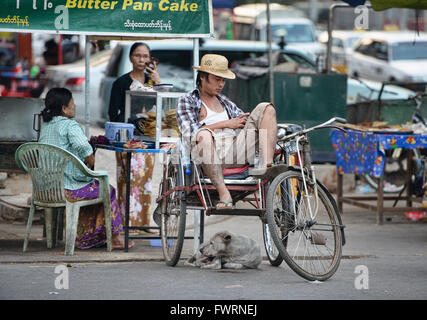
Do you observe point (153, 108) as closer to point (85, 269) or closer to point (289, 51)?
point (85, 269)

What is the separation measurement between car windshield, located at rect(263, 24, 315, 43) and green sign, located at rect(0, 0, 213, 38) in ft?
50.9

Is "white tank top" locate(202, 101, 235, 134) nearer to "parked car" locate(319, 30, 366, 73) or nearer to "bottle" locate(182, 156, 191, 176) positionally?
"bottle" locate(182, 156, 191, 176)

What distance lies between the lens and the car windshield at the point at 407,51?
23.6 m

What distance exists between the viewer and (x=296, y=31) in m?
23.5

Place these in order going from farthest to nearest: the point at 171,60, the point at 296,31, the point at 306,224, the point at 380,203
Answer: the point at 296,31, the point at 171,60, the point at 380,203, the point at 306,224

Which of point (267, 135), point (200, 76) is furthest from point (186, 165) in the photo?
point (200, 76)

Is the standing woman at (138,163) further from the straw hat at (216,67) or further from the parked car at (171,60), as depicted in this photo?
the parked car at (171,60)

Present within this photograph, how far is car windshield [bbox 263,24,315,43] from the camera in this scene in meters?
23.1

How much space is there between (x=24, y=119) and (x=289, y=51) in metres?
8.09

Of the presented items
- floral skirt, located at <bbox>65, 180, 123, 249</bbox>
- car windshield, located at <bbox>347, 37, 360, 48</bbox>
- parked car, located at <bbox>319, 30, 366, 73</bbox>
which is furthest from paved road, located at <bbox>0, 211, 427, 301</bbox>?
car windshield, located at <bbox>347, 37, 360, 48</bbox>

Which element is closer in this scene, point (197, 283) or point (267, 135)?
point (197, 283)

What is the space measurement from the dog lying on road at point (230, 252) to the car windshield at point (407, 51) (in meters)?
18.0

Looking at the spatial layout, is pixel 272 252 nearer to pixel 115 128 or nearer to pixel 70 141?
pixel 115 128

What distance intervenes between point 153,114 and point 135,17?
979 millimetres
